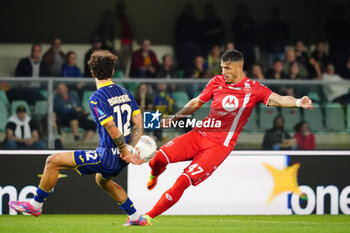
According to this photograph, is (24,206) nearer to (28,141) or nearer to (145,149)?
(145,149)

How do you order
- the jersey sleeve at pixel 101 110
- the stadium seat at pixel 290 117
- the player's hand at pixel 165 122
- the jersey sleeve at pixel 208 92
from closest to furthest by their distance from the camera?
the jersey sleeve at pixel 101 110 < the jersey sleeve at pixel 208 92 < the player's hand at pixel 165 122 < the stadium seat at pixel 290 117

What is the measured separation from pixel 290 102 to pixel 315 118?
121 inches

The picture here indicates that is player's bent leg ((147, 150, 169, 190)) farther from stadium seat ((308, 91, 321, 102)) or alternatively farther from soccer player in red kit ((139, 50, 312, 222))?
stadium seat ((308, 91, 321, 102))

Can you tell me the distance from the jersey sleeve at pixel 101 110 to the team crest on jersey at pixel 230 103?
163 centimetres

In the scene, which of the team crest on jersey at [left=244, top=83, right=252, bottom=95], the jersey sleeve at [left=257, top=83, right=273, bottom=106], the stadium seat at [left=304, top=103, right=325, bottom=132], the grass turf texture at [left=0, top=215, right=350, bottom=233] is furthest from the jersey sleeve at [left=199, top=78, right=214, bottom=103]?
the stadium seat at [left=304, top=103, right=325, bottom=132]

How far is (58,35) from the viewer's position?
605 inches

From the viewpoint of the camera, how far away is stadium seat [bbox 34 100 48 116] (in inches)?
433

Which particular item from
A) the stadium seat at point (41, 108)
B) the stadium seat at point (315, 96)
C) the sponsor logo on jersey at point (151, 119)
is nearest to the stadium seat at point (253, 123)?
the stadium seat at point (315, 96)

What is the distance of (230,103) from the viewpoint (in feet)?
29.2

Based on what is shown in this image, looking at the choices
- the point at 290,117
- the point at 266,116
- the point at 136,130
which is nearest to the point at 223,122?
the point at 136,130

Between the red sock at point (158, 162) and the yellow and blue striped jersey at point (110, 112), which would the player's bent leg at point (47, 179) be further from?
the red sock at point (158, 162)

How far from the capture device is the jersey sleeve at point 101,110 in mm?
7797

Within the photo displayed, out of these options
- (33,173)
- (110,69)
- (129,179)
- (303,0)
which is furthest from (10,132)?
(303,0)

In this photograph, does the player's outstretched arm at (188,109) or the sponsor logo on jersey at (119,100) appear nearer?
the sponsor logo on jersey at (119,100)
